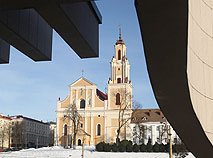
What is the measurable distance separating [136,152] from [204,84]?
3397cm

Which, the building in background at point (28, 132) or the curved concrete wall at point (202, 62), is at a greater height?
the curved concrete wall at point (202, 62)

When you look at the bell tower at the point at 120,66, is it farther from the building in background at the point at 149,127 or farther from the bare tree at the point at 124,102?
the building in background at the point at 149,127

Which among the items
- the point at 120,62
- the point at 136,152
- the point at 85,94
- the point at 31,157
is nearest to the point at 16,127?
the point at 85,94

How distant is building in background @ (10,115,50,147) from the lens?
75.9m

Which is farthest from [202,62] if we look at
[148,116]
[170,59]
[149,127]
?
[148,116]

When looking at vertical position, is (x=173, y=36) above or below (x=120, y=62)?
below

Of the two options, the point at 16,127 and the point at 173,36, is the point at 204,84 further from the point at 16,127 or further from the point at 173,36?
the point at 16,127

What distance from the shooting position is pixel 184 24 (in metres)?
3.30

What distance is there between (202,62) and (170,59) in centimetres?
136

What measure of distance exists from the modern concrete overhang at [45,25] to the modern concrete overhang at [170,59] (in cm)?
235

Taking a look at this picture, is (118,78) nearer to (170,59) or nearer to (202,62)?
(202,62)

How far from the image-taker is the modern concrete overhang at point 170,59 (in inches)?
125

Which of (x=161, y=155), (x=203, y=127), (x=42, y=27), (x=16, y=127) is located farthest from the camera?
(x=16, y=127)

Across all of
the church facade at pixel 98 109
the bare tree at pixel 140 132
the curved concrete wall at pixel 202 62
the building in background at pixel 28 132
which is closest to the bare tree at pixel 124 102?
the church facade at pixel 98 109
